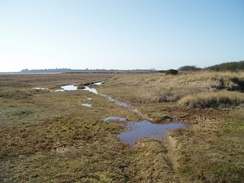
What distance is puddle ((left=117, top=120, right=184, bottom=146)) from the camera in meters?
9.89

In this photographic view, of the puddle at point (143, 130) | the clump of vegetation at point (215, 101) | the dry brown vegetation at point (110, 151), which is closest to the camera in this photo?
the dry brown vegetation at point (110, 151)

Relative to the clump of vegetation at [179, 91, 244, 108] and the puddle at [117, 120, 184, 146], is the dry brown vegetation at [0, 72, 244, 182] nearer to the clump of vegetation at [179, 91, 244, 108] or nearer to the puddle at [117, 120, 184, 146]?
the puddle at [117, 120, 184, 146]

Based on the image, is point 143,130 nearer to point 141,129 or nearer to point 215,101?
point 141,129

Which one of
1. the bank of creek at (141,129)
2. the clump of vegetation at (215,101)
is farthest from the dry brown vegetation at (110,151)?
the clump of vegetation at (215,101)

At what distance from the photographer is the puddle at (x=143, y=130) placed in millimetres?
9886

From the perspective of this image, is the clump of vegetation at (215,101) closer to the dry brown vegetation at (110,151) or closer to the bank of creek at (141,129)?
the dry brown vegetation at (110,151)

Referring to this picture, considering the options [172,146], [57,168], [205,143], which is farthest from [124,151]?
[205,143]

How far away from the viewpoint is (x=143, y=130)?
11.2m

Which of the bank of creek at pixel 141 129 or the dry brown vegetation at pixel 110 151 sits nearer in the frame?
the dry brown vegetation at pixel 110 151

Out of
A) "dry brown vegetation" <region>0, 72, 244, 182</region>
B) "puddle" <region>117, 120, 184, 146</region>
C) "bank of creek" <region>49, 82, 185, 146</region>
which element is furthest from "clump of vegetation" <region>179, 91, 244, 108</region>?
"puddle" <region>117, 120, 184, 146</region>

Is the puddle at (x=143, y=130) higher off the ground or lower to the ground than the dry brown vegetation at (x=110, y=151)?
lower

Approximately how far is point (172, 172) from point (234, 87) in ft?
84.4

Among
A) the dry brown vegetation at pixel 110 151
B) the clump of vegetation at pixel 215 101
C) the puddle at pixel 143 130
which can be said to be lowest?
the puddle at pixel 143 130

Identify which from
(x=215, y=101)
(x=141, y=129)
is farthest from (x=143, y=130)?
(x=215, y=101)
